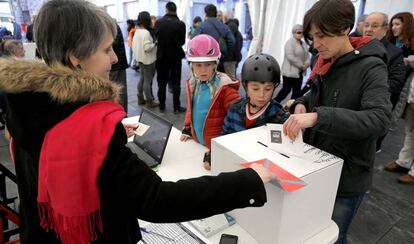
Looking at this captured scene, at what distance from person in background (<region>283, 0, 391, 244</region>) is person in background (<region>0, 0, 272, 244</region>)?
0.36m

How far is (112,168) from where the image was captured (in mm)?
671

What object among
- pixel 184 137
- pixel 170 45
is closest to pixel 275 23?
pixel 170 45

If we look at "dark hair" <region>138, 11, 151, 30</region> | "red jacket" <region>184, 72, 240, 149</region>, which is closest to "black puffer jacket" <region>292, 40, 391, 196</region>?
"red jacket" <region>184, 72, 240, 149</region>

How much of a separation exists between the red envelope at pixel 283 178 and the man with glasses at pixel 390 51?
2.42m

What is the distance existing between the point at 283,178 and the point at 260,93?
75 cm

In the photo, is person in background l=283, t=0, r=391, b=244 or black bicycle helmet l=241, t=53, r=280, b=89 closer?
person in background l=283, t=0, r=391, b=244

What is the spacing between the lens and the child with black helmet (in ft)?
4.91

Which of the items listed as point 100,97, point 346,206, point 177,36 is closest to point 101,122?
point 100,97

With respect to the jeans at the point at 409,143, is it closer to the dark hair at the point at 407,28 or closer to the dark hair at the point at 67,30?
the dark hair at the point at 407,28

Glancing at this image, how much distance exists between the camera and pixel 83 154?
0.66 meters

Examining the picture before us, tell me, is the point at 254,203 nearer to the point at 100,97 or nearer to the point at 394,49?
the point at 100,97

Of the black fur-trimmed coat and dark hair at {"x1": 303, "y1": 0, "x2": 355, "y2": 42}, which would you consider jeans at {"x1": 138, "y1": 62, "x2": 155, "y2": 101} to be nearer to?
dark hair at {"x1": 303, "y1": 0, "x2": 355, "y2": 42}

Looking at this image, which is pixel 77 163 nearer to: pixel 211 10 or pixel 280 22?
pixel 211 10

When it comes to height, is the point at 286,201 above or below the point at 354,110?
below
